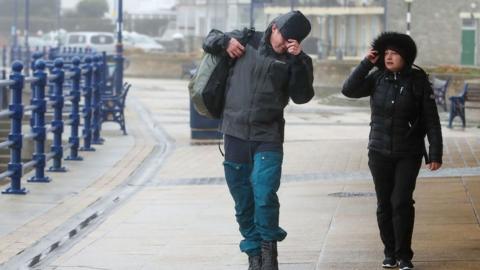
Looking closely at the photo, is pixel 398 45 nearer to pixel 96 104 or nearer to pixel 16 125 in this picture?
pixel 16 125

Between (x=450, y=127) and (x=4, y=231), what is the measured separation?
47.5 ft

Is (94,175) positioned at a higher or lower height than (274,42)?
lower

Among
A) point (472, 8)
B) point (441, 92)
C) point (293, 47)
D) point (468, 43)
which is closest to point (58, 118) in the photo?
point (293, 47)

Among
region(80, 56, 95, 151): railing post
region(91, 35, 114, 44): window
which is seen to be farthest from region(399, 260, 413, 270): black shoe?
region(91, 35, 114, 44): window

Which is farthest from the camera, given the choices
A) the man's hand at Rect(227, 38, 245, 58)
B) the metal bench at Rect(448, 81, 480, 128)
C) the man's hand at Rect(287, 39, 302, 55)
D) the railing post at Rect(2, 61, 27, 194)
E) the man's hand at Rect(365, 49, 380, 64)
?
the metal bench at Rect(448, 81, 480, 128)

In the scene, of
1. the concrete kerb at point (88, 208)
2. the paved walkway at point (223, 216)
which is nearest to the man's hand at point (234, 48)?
the paved walkway at point (223, 216)

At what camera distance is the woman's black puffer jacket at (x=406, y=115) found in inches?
327

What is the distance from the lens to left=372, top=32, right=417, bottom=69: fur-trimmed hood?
832cm

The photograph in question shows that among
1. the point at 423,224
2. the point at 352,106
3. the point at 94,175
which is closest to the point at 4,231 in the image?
the point at 423,224

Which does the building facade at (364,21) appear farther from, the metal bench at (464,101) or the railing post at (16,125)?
the railing post at (16,125)

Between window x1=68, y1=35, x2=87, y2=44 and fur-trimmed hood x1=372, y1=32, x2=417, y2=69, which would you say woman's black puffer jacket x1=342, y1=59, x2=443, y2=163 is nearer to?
fur-trimmed hood x1=372, y1=32, x2=417, y2=69

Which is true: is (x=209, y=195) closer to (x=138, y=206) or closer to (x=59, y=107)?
(x=138, y=206)

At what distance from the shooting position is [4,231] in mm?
10695

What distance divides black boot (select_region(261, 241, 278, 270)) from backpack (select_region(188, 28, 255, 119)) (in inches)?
36.5
